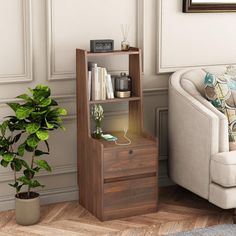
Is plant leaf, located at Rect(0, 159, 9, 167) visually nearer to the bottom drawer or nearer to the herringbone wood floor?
the herringbone wood floor

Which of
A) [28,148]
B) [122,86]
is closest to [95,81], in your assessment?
[122,86]

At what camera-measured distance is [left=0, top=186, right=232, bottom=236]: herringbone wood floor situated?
3.43m

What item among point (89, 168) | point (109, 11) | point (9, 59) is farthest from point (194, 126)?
point (9, 59)

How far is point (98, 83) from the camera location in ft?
11.8

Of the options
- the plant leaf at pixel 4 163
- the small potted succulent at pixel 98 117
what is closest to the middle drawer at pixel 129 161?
the small potted succulent at pixel 98 117

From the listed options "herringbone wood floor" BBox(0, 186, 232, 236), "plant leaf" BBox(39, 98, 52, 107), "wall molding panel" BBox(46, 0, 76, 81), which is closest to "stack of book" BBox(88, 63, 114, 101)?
"wall molding panel" BBox(46, 0, 76, 81)

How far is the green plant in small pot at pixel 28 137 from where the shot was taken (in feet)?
11.0

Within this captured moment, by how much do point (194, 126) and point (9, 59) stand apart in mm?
1179

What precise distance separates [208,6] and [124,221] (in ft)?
5.13

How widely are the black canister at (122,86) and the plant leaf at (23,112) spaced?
0.61 metres

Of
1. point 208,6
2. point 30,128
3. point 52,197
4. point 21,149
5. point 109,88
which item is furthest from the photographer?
point 208,6

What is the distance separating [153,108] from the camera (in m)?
4.09

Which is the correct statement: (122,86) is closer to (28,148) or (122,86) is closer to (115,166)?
(115,166)

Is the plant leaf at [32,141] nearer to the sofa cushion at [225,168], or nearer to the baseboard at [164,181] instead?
the sofa cushion at [225,168]
